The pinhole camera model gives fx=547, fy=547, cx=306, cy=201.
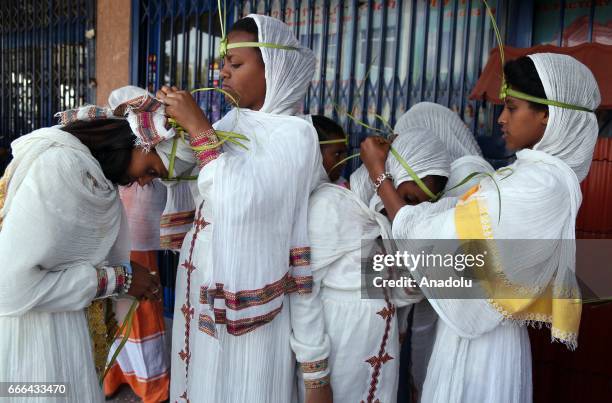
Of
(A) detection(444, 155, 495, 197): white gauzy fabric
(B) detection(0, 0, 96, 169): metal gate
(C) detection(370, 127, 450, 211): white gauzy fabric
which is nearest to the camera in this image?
(C) detection(370, 127, 450, 211): white gauzy fabric

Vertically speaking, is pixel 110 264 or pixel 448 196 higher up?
pixel 448 196

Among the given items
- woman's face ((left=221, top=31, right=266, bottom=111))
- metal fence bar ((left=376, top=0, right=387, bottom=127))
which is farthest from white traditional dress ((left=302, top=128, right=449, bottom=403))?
metal fence bar ((left=376, top=0, right=387, bottom=127))

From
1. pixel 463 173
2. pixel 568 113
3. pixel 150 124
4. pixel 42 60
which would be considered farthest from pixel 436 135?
pixel 42 60

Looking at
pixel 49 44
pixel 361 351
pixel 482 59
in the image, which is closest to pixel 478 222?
pixel 361 351

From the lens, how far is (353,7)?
359 cm

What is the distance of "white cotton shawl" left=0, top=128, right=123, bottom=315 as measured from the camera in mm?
1586

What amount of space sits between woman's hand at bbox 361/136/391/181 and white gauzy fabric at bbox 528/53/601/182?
0.50m

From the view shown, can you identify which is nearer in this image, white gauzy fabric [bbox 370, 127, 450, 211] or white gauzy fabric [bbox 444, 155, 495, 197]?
white gauzy fabric [bbox 370, 127, 450, 211]

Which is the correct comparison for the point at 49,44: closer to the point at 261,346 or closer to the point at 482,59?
the point at 482,59

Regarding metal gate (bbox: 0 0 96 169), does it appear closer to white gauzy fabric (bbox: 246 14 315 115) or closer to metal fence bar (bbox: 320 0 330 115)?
metal fence bar (bbox: 320 0 330 115)

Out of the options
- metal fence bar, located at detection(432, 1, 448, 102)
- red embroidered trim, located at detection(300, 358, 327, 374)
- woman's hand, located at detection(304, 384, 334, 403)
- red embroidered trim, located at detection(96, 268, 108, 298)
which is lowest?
woman's hand, located at detection(304, 384, 334, 403)

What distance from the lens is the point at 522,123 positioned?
1.77 m

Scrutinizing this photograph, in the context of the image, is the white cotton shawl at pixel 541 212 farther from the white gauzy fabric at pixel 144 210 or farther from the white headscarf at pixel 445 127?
the white gauzy fabric at pixel 144 210

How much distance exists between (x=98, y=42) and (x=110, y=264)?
11.7 feet
